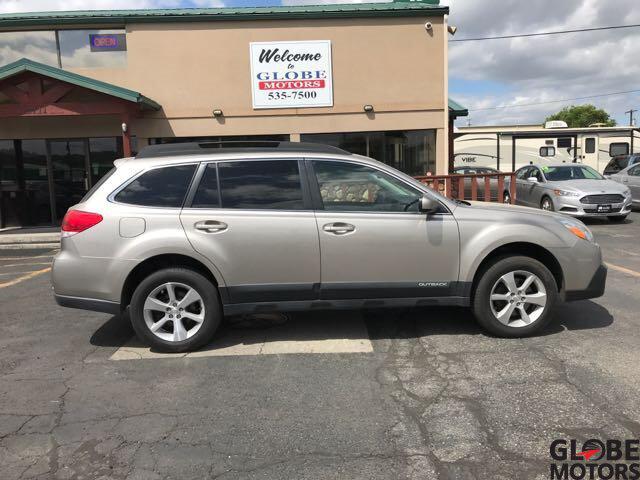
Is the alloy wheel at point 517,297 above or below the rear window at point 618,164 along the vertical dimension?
below

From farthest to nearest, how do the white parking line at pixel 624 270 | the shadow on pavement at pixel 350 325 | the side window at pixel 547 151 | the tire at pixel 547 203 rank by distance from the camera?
the side window at pixel 547 151, the tire at pixel 547 203, the white parking line at pixel 624 270, the shadow on pavement at pixel 350 325

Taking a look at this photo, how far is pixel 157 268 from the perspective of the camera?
4730mm

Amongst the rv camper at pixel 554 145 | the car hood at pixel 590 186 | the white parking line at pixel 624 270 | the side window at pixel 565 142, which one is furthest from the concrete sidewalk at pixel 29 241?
the side window at pixel 565 142

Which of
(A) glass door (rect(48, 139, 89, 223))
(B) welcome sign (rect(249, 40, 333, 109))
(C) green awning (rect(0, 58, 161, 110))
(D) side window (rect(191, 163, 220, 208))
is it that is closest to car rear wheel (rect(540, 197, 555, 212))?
(B) welcome sign (rect(249, 40, 333, 109))

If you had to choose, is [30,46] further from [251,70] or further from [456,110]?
[456,110]

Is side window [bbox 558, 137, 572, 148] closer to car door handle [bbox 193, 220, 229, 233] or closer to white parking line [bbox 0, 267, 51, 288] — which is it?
white parking line [bbox 0, 267, 51, 288]

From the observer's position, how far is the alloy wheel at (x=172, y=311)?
4.61m

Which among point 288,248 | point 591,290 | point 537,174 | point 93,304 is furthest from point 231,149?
point 537,174

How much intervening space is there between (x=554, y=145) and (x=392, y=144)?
988 cm

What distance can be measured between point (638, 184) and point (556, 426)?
13.9m

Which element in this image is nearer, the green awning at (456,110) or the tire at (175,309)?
the tire at (175,309)

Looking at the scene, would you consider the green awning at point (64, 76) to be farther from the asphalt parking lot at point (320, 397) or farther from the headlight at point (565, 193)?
the headlight at point (565, 193)

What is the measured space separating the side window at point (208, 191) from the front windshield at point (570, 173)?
11.2 metres

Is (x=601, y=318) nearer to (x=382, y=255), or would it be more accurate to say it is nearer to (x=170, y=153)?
(x=382, y=255)
